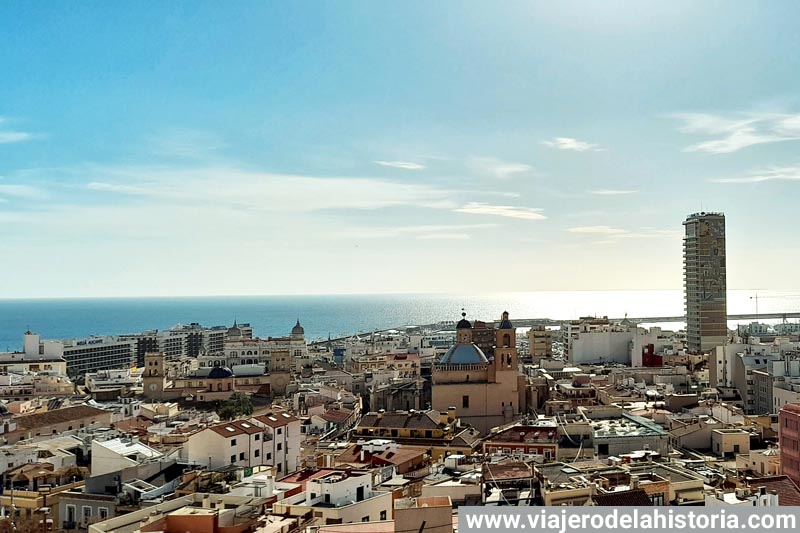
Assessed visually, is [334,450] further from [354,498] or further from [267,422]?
[354,498]

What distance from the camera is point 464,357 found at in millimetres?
39000

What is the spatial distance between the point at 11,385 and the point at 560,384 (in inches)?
1180

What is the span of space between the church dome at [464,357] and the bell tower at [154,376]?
53.9 feet

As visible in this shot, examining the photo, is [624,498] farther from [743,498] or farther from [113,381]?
[113,381]

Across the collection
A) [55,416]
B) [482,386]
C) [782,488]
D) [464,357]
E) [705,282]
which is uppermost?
[705,282]

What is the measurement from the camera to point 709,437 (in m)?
28.8

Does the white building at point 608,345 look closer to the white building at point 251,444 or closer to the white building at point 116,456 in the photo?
the white building at point 251,444

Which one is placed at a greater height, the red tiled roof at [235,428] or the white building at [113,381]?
the red tiled roof at [235,428]

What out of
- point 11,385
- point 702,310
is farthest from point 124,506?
point 702,310

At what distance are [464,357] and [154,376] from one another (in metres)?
18.2

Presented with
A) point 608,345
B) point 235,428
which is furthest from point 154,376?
point 608,345

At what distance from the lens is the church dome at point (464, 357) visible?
1528 inches

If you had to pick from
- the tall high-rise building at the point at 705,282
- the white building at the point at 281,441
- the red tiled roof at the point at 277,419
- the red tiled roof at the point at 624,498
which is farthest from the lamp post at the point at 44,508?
the tall high-rise building at the point at 705,282

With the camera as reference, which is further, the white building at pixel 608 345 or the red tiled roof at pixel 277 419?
the white building at pixel 608 345
